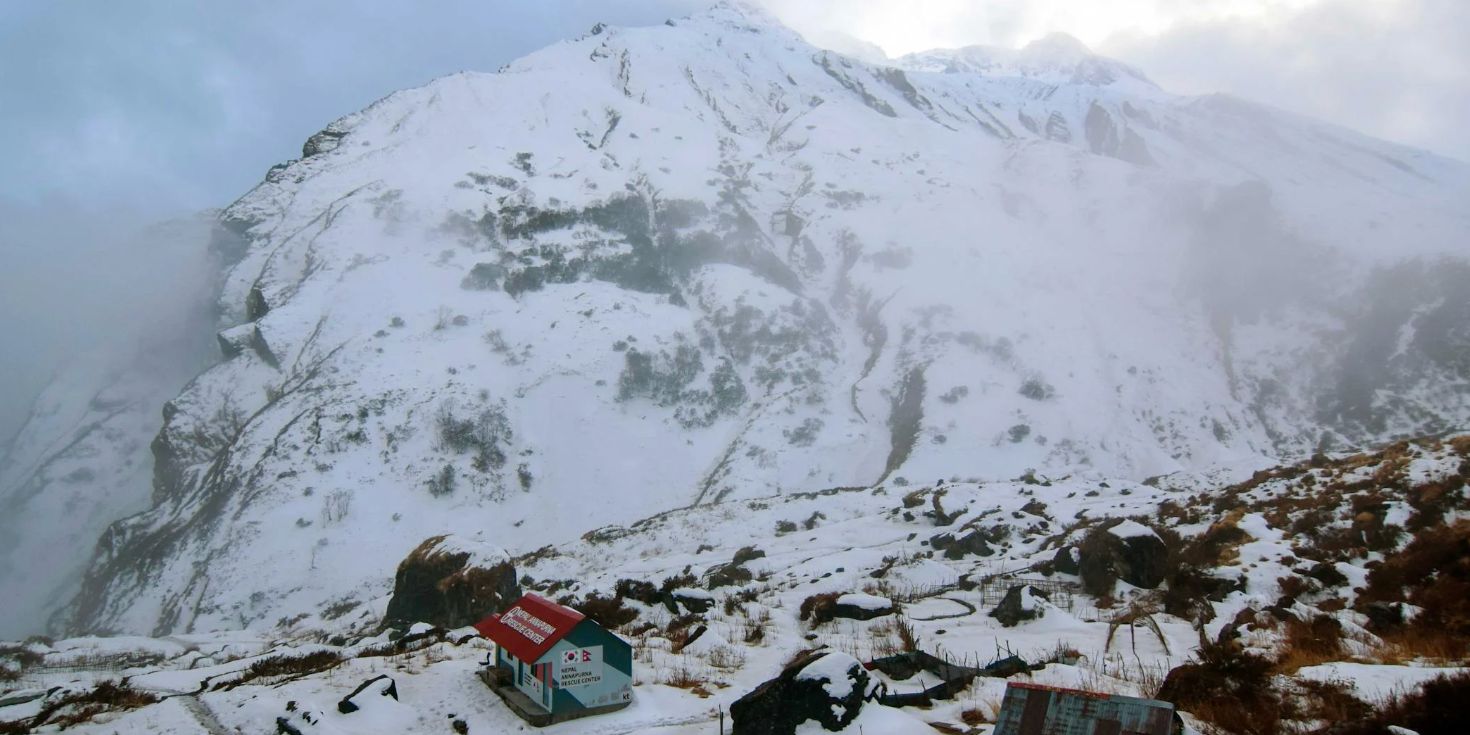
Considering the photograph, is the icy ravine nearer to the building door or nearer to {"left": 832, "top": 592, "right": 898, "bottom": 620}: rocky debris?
{"left": 832, "top": 592, "right": 898, "bottom": 620}: rocky debris

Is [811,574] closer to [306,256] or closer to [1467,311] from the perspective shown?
[306,256]

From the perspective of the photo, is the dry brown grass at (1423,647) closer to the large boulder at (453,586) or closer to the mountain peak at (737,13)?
the large boulder at (453,586)

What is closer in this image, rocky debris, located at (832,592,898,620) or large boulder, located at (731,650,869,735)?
large boulder, located at (731,650,869,735)


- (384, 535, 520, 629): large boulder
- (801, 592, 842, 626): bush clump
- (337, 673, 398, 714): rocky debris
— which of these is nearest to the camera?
(337, 673, 398, 714): rocky debris

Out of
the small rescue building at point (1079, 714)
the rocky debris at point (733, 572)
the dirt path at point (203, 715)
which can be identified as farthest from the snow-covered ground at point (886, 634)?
the small rescue building at point (1079, 714)

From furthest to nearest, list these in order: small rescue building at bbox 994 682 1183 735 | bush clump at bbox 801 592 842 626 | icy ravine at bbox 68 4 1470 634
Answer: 1. icy ravine at bbox 68 4 1470 634
2. bush clump at bbox 801 592 842 626
3. small rescue building at bbox 994 682 1183 735

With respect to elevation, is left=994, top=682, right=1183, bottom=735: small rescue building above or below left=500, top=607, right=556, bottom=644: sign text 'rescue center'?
above

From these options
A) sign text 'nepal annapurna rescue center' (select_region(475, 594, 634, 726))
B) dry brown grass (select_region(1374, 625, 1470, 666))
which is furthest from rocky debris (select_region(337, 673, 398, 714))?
dry brown grass (select_region(1374, 625, 1470, 666))

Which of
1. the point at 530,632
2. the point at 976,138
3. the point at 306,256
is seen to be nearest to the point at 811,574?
the point at 530,632
